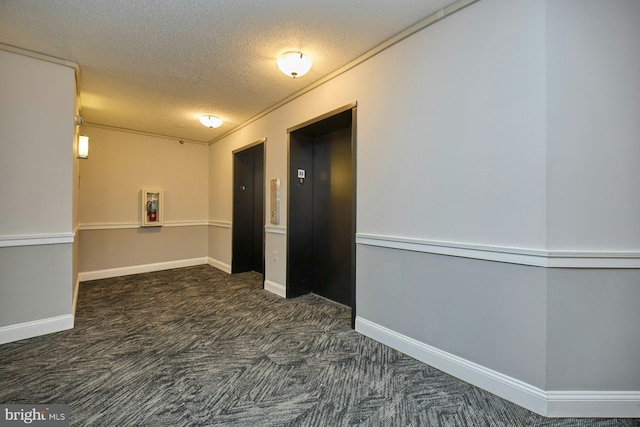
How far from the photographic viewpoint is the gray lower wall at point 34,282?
259 cm

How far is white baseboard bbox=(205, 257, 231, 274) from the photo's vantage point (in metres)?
5.25

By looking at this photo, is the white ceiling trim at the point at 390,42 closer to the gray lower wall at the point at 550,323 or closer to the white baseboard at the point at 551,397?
the gray lower wall at the point at 550,323

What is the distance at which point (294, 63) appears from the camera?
266 cm

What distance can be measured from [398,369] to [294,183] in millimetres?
2445

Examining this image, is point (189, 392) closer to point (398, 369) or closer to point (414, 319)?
point (398, 369)

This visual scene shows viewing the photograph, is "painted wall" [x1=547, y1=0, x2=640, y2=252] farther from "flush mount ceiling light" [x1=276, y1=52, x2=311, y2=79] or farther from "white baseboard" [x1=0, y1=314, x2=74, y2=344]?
"white baseboard" [x1=0, y1=314, x2=74, y2=344]

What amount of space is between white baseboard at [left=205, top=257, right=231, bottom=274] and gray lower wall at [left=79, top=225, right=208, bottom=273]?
24 cm

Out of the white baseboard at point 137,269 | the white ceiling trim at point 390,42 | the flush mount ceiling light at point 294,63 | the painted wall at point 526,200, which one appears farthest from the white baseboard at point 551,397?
the white baseboard at point 137,269

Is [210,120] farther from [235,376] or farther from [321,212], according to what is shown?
[235,376]

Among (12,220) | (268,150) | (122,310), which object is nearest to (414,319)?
(268,150)

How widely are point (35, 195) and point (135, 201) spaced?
8.42 ft

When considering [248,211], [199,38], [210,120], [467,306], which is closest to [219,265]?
[248,211]

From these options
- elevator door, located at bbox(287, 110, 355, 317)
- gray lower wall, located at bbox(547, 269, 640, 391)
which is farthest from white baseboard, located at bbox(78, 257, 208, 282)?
gray lower wall, located at bbox(547, 269, 640, 391)

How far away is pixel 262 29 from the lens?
2.32 metres
